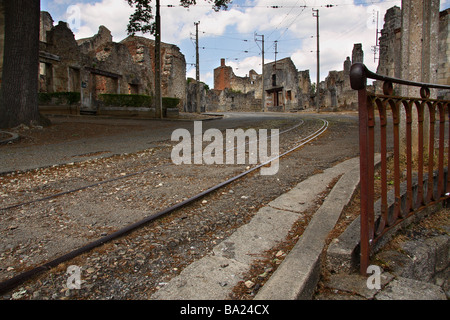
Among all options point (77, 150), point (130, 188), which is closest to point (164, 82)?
point (77, 150)

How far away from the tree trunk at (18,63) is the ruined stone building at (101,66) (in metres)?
8.68

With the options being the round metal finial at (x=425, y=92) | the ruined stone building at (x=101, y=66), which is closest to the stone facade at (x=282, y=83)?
the ruined stone building at (x=101, y=66)

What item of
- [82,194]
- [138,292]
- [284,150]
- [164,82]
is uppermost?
[164,82]

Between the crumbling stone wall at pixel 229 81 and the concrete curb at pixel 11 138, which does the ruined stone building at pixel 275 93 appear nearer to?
the crumbling stone wall at pixel 229 81

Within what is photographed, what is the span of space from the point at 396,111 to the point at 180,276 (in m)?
1.94

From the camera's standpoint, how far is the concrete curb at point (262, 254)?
1.78 metres

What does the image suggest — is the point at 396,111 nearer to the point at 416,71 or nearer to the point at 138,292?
the point at 138,292

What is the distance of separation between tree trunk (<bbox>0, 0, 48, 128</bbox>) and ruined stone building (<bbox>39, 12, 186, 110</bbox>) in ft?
28.5

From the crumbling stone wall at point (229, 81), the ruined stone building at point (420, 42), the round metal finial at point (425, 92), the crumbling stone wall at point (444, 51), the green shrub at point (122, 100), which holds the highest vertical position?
the crumbling stone wall at point (229, 81)

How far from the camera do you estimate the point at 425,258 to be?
236cm

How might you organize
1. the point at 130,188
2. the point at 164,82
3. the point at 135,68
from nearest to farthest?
the point at 130,188
the point at 135,68
the point at 164,82

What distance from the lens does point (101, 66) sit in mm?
25016

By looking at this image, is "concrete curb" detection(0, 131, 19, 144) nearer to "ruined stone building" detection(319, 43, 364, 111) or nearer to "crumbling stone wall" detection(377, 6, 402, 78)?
"crumbling stone wall" detection(377, 6, 402, 78)

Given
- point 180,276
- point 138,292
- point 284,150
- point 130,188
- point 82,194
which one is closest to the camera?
point 138,292
